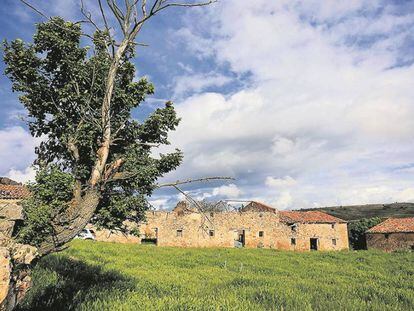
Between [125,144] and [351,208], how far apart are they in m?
92.5

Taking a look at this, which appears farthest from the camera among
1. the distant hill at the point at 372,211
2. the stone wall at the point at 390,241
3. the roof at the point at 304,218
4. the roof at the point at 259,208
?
the distant hill at the point at 372,211

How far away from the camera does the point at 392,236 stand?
41.3 meters

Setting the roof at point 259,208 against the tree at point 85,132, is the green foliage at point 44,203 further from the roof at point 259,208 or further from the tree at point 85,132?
the roof at point 259,208

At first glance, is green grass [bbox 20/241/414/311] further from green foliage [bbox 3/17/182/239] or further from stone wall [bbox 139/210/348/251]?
stone wall [bbox 139/210/348/251]

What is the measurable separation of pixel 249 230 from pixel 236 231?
162 centimetres

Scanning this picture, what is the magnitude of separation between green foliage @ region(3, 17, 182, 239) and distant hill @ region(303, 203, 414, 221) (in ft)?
250

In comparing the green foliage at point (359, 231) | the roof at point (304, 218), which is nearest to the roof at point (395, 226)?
the green foliage at point (359, 231)

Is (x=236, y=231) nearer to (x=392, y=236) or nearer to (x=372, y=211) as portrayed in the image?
(x=392, y=236)

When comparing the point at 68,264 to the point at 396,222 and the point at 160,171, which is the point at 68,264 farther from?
the point at 396,222

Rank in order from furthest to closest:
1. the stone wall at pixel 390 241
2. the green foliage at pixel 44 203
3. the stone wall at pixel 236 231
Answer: the stone wall at pixel 390 241
the stone wall at pixel 236 231
the green foliage at pixel 44 203

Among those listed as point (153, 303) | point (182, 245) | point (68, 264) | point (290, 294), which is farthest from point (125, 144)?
point (182, 245)

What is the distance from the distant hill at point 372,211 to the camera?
77938mm

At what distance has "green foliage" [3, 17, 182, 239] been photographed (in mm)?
6797

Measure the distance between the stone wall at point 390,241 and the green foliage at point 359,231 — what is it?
14.1 ft
